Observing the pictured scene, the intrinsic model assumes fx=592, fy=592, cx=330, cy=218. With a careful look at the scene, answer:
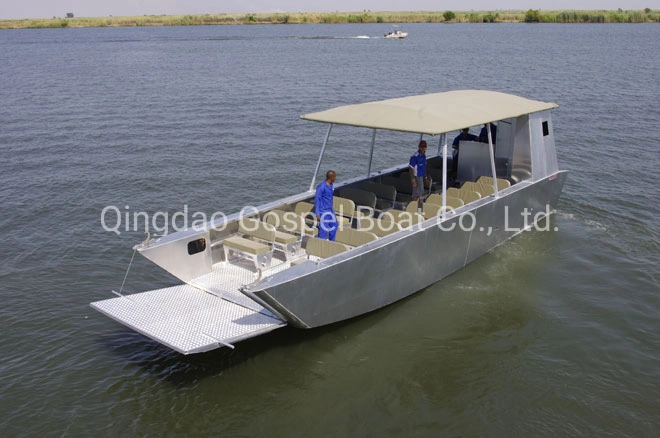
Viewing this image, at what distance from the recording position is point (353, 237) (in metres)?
9.23

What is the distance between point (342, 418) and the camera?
24.1 feet

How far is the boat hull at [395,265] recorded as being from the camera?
25.8ft

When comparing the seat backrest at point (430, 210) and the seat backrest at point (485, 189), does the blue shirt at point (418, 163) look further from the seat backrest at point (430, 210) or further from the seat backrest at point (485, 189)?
Answer: the seat backrest at point (430, 210)

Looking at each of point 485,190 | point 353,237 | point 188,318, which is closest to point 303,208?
point 353,237

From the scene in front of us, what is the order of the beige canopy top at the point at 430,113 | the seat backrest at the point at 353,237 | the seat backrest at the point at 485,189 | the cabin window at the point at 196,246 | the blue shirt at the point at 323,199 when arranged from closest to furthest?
1. the seat backrest at the point at 353,237
2. the cabin window at the point at 196,246
3. the beige canopy top at the point at 430,113
4. the blue shirt at the point at 323,199
5. the seat backrest at the point at 485,189

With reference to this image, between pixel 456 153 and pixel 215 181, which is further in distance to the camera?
pixel 215 181

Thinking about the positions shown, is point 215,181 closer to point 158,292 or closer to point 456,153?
point 456,153

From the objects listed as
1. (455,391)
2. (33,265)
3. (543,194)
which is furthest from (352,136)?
(455,391)

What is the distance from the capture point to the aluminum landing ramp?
746 centimetres

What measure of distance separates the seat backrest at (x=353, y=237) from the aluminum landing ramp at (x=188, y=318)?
1806 mm

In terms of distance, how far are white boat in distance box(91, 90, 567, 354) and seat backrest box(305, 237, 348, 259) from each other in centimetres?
2

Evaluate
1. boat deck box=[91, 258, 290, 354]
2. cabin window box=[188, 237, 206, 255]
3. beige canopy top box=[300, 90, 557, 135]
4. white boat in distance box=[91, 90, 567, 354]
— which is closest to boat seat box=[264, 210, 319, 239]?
white boat in distance box=[91, 90, 567, 354]

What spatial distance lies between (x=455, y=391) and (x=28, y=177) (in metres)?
13.9

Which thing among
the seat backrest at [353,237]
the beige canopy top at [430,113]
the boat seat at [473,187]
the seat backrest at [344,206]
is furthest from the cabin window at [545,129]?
the seat backrest at [353,237]
